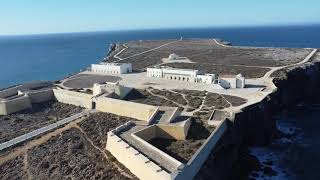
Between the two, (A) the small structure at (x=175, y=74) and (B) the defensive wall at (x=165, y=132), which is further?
(A) the small structure at (x=175, y=74)

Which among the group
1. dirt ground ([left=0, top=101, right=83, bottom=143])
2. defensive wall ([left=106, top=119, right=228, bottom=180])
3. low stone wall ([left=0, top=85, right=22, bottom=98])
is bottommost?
dirt ground ([left=0, top=101, right=83, bottom=143])

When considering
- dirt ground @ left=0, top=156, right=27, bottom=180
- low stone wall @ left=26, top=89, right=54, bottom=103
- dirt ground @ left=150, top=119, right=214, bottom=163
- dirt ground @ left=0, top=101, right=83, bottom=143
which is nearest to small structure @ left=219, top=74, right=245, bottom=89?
dirt ground @ left=150, top=119, right=214, bottom=163

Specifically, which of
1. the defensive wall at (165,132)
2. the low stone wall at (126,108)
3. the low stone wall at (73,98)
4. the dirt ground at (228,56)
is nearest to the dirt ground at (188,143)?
the defensive wall at (165,132)

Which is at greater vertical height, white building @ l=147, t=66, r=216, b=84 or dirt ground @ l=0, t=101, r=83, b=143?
white building @ l=147, t=66, r=216, b=84

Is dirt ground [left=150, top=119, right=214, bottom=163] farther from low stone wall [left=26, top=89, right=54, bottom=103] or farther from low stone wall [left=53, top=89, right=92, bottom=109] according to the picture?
low stone wall [left=26, top=89, right=54, bottom=103]

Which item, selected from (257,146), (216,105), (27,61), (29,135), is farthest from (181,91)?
(27,61)

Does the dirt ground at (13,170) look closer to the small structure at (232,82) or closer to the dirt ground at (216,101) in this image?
the dirt ground at (216,101)

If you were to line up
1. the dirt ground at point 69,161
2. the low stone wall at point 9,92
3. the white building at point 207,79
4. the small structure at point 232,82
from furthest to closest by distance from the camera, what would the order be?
1. the white building at point 207,79
2. the low stone wall at point 9,92
3. the small structure at point 232,82
4. the dirt ground at point 69,161
